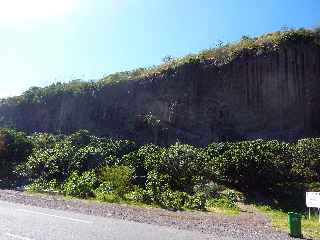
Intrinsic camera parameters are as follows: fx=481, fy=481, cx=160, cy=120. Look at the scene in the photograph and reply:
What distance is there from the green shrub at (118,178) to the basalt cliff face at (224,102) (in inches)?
623

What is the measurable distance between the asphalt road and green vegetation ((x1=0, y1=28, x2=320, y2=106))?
31.4 m

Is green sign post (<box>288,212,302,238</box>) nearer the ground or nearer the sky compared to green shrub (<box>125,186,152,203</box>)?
nearer the ground

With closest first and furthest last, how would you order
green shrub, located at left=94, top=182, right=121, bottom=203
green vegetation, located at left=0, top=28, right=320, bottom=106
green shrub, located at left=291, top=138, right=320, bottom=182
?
1. green shrub, located at left=94, top=182, right=121, bottom=203
2. green shrub, located at left=291, top=138, right=320, bottom=182
3. green vegetation, located at left=0, top=28, right=320, bottom=106

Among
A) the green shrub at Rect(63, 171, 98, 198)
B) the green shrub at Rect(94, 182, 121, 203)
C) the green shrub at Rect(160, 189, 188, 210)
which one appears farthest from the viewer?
the green shrub at Rect(63, 171, 98, 198)

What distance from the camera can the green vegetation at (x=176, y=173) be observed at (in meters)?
24.8

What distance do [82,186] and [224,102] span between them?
2103 centimetres

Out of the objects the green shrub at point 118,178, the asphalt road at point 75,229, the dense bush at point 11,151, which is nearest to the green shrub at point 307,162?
the green shrub at point 118,178

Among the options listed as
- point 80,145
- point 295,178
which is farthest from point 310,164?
point 80,145

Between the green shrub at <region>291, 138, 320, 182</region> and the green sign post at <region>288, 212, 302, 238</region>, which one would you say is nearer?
the green sign post at <region>288, 212, 302, 238</region>

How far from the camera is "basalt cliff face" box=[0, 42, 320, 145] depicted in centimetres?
4116

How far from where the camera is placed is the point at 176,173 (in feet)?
91.4

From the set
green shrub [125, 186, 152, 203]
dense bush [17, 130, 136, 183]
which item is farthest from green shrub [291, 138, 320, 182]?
green shrub [125, 186, 152, 203]

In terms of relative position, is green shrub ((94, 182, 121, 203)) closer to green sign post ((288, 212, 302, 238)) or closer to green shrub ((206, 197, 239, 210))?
green shrub ((206, 197, 239, 210))

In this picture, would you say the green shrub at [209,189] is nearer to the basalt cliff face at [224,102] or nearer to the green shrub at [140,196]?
the green shrub at [140,196]
